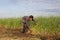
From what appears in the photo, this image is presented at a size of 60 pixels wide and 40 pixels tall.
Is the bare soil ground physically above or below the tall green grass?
below

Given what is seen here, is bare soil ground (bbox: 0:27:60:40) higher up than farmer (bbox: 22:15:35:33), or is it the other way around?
farmer (bbox: 22:15:35:33)

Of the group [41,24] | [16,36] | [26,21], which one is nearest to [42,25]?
[41,24]

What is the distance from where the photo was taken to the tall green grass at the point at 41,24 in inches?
92.4

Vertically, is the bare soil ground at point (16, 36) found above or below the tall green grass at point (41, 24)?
below

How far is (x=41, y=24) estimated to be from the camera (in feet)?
7.74

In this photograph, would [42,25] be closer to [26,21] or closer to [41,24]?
[41,24]

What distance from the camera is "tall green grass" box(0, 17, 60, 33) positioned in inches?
92.4

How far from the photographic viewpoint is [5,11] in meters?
2.37

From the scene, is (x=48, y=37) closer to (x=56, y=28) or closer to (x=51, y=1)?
(x=56, y=28)

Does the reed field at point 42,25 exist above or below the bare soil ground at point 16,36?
above

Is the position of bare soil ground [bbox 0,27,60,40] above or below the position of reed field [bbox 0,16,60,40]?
below

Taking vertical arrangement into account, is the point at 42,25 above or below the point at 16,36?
above

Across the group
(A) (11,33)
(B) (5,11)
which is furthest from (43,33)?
(B) (5,11)

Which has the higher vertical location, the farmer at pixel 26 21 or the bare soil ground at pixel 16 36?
the farmer at pixel 26 21
